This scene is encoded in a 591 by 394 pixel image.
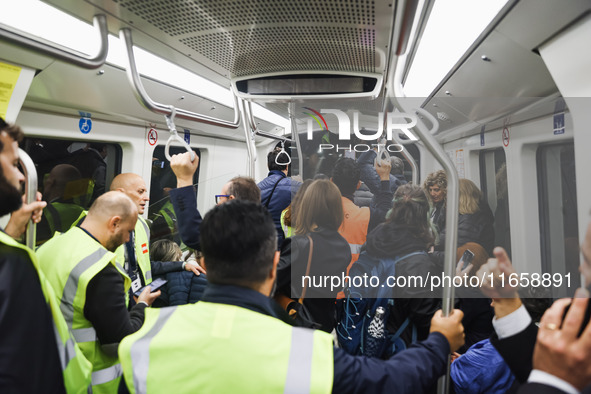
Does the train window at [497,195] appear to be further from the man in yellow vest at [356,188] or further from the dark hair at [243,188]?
the dark hair at [243,188]

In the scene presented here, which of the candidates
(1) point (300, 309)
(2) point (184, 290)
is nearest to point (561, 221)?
(1) point (300, 309)

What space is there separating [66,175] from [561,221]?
3816 mm

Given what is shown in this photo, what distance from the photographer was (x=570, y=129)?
65.0 inches

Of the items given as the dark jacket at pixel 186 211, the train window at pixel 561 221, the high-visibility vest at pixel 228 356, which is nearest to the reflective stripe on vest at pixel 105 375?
the dark jacket at pixel 186 211

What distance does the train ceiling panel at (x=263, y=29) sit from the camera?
1123 millimetres

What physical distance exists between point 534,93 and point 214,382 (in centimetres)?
237

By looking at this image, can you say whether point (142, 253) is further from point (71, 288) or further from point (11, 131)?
point (11, 131)

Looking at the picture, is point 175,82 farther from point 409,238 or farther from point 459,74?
point 409,238

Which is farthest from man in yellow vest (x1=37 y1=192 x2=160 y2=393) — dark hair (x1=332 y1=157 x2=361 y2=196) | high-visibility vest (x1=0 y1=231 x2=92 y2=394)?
dark hair (x1=332 y1=157 x2=361 y2=196)

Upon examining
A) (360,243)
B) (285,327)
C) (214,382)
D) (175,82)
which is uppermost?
(175,82)

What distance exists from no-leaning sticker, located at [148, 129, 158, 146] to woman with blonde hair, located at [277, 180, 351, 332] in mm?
3278

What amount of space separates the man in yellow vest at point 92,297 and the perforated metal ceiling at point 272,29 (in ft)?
3.36

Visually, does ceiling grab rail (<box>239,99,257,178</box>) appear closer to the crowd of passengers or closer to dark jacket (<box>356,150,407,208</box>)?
the crowd of passengers

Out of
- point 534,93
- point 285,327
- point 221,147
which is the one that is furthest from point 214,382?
point 221,147
